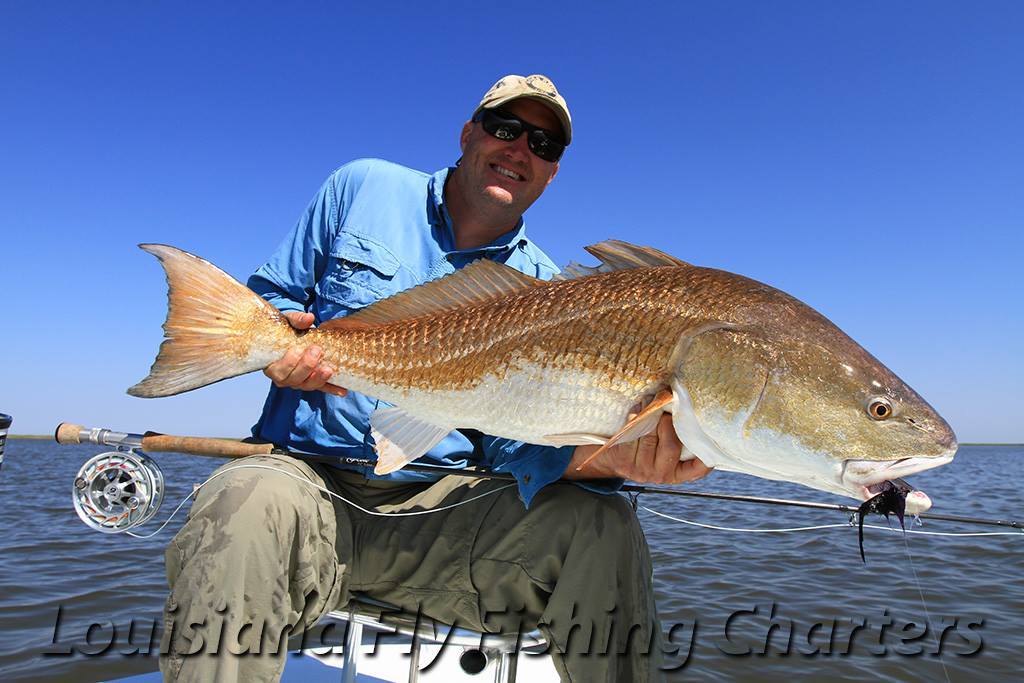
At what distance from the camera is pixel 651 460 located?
2596 millimetres

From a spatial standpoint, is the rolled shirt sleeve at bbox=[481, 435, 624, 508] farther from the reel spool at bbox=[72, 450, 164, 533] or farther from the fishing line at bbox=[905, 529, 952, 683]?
the fishing line at bbox=[905, 529, 952, 683]

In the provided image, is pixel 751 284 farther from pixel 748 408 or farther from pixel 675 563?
pixel 675 563

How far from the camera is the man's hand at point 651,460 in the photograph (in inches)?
98.0

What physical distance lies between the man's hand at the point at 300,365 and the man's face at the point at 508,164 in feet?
4.65

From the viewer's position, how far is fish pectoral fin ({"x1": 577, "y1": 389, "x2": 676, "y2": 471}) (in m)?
2.21

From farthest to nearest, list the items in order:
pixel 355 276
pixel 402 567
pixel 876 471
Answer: pixel 355 276 → pixel 402 567 → pixel 876 471

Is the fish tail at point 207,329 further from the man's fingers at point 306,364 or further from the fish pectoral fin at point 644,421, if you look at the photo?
the fish pectoral fin at point 644,421

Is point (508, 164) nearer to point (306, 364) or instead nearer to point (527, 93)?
point (527, 93)

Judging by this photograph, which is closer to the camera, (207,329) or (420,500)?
(207,329)

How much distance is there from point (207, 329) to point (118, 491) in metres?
1.78

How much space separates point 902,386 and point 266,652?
235 centimetres

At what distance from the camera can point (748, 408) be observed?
2.21m

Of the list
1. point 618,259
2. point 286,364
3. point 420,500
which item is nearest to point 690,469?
point 618,259

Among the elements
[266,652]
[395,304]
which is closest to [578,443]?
[395,304]
